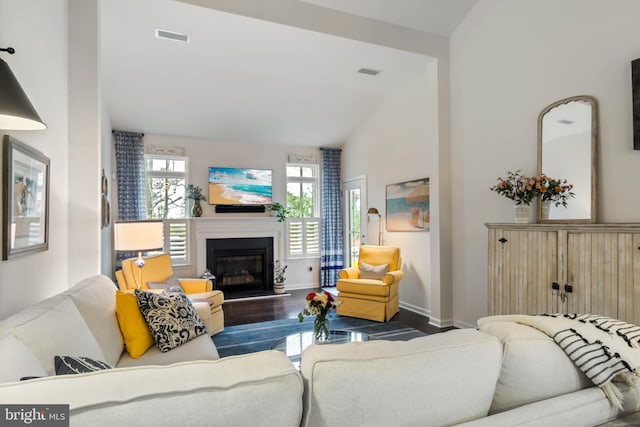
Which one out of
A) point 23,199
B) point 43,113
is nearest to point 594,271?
point 23,199

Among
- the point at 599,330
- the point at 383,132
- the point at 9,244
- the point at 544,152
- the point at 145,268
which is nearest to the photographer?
the point at 599,330

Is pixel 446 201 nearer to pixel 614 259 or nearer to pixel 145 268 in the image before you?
pixel 614 259

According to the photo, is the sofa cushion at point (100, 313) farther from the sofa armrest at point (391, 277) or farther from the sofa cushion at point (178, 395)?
the sofa armrest at point (391, 277)

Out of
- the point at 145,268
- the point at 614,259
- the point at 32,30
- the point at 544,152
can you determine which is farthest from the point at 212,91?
the point at 614,259

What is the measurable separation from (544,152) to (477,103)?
1.03m

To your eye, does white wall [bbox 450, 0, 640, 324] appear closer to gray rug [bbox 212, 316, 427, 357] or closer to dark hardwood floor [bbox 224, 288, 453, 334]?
dark hardwood floor [bbox 224, 288, 453, 334]

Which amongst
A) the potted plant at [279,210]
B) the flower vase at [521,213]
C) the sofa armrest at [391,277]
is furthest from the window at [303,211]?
the flower vase at [521,213]

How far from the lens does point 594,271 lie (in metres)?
2.53

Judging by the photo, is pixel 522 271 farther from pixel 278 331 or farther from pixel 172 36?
pixel 172 36

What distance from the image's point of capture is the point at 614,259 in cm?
242

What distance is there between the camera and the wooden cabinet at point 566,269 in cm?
235

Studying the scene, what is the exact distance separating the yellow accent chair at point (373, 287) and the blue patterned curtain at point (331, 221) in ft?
5.44

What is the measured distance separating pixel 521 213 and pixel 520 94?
4.10ft

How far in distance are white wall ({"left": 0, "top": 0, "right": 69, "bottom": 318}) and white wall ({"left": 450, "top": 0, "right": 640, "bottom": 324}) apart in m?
3.92
